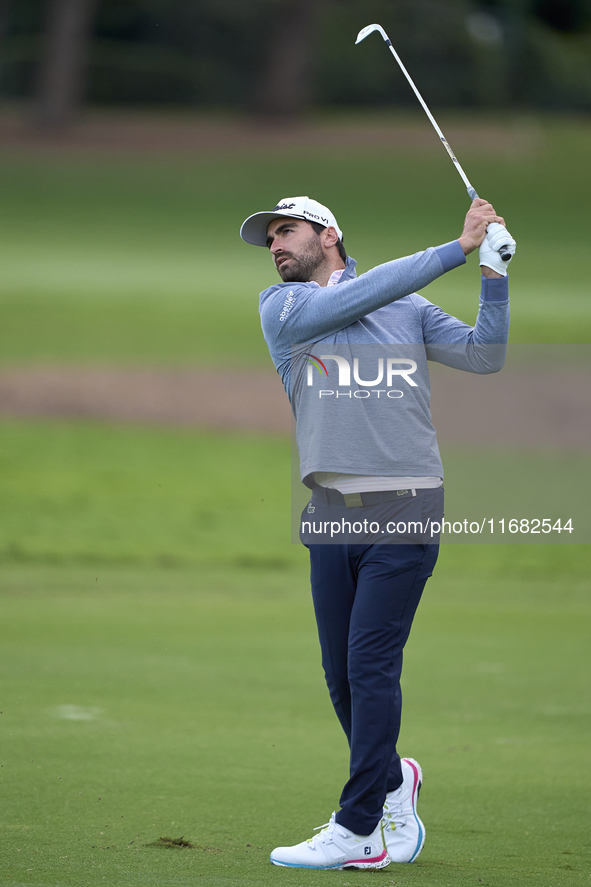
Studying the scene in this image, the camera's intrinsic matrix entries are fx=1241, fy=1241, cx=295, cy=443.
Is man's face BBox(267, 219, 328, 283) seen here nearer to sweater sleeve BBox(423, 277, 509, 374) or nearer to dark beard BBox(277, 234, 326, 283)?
dark beard BBox(277, 234, 326, 283)

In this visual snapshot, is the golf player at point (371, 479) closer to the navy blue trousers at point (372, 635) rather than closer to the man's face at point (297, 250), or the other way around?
the navy blue trousers at point (372, 635)

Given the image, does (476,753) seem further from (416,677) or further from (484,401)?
(484,401)

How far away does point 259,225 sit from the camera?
12.1ft

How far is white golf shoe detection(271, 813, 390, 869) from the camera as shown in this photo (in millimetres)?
3260

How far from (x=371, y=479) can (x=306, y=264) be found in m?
0.71

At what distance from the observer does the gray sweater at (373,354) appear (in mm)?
3303

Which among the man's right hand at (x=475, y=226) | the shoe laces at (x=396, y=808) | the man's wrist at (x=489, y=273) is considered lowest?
the shoe laces at (x=396, y=808)

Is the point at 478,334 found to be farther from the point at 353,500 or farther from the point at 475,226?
the point at 353,500

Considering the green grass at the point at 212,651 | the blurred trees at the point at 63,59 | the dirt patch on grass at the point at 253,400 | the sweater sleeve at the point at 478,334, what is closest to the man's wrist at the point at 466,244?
the sweater sleeve at the point at 478,334

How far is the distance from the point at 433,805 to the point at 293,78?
36298mm

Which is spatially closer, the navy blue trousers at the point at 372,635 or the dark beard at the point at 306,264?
the navy blue trousers at the point at 372,635

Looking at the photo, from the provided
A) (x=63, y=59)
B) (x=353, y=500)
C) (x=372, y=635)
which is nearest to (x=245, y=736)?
(x=372, y=635)

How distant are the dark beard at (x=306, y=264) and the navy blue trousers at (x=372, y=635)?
2.46 feet

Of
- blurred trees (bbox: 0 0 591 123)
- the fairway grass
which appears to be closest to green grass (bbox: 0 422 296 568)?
the fairway grass
